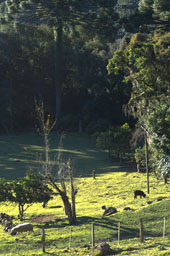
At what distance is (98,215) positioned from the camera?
1101 inches

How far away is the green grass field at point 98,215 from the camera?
2154 centimetres

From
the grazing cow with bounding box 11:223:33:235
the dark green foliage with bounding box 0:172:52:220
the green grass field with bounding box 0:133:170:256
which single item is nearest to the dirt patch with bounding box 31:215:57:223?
the green grass field with bounding box 0:133:170:256

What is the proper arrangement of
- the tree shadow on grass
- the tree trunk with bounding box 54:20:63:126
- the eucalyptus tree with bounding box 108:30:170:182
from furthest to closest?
1. the tree trunk with bounding box 54:20:63:126
2. the eucalyptus tree with bounding box 108:30:170:182
3. the tree shadow on grass

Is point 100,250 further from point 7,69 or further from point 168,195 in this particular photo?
point 7,69

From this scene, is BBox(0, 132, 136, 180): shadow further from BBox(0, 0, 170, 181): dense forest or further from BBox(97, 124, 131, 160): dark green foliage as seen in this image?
BBox(0, 0, 170, 181): dense forest

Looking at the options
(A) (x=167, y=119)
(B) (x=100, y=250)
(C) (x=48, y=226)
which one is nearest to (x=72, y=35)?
(A) (x=167, y=119)

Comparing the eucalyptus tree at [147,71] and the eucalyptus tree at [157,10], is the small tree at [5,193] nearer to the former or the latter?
the eucalyptus tree at [147,71]

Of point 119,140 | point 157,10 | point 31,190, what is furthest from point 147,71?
point 31,190

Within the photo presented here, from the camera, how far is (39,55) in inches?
3014

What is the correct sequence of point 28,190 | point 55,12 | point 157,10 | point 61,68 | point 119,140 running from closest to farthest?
point 28,190 → point 157,10 → point 119,140 → point 55,12 → point 61,68

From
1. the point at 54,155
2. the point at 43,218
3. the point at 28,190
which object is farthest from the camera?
the point at 54,155

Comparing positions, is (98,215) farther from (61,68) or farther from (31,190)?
(61,68)

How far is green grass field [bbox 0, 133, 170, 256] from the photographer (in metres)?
21.5

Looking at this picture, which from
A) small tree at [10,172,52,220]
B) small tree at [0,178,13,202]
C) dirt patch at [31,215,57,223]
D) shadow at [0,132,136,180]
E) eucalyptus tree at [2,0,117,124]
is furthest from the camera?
eucalyptus tree at [2,0,117,124]
